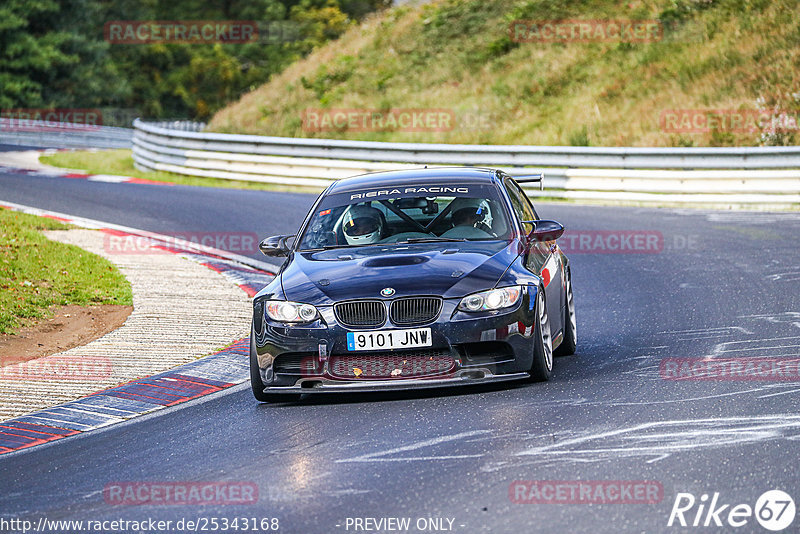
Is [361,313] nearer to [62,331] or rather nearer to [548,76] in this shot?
[62,331]

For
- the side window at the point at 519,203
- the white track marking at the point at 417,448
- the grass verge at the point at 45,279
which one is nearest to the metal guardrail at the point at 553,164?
the grass verge at the point at 45,279

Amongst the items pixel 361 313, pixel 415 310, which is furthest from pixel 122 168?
pixel 415 310

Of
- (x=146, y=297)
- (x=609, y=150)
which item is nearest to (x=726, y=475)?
(x=146, y=297)

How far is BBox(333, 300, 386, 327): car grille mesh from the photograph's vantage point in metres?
7.86

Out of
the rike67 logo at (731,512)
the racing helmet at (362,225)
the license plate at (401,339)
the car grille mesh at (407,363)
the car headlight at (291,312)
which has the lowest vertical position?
the rike67 logo at (731,512)

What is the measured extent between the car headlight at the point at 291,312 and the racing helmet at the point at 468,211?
1.73 meters

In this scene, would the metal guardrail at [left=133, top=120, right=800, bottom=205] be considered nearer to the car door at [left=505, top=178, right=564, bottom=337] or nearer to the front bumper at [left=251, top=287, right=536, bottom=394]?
the car door at [left=505, top=178, right=564, bottom=337]

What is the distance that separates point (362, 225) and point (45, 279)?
5.65m

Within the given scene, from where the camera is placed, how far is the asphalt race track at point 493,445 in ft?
18.4

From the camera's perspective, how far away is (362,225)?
9352 mm

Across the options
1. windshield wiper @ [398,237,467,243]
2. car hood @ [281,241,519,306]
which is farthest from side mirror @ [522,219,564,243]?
windshield wiper @ [398,237,467,243]

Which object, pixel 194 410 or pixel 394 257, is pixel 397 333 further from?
pixel 194 410

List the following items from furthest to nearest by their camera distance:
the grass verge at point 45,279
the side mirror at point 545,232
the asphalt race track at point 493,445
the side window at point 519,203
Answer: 1. the grass verge at point 45,279
2. the side window at point 519,203
3. the side mirror at point 545,232
4. the asphalt race track at point 493,445

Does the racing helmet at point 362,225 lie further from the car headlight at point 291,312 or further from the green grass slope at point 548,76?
the green grass slope at point 548,76
